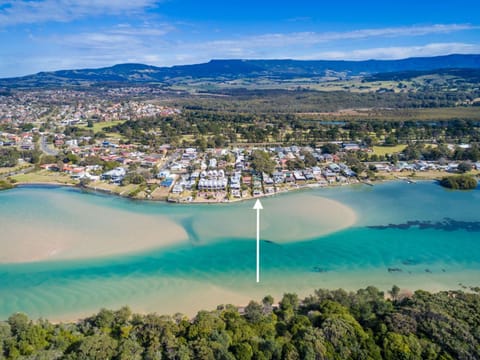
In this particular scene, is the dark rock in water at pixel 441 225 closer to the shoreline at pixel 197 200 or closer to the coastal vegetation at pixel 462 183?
the coastal vegetation at pixel 462 183

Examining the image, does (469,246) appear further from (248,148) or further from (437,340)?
(248,148)

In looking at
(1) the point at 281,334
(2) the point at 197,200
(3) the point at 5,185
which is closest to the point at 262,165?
(2) the point at 197,200

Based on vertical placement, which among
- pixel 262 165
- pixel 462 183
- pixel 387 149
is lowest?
pixel 462 183

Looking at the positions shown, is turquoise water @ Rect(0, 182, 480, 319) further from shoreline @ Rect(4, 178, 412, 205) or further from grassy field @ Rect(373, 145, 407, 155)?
grassy field @ Rect(373, 145, 407, 155)

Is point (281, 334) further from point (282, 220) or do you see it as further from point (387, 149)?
point (387, 149)

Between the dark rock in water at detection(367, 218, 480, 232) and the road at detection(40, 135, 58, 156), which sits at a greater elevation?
the road at detection(40, 135, 58, 156)

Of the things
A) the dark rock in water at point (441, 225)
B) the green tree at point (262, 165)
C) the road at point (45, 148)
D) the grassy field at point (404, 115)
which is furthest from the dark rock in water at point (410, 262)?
the grassy field at point (404, 115)

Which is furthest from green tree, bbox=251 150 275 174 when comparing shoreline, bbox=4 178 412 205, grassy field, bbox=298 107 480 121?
grassy field, bbox=298 107 480 121
